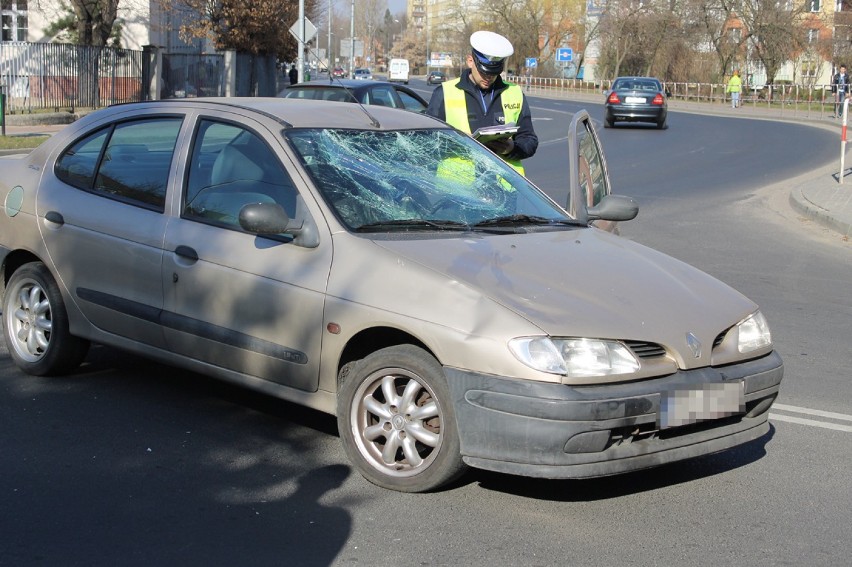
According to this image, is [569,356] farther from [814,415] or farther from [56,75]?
[56,75]

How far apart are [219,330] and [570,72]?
9877 centimetres

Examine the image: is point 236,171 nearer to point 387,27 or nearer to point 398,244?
point 398,244

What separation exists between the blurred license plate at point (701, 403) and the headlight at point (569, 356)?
0.24 meters

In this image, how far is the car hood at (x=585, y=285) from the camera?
4289mm

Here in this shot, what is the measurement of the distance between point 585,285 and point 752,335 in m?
0.81

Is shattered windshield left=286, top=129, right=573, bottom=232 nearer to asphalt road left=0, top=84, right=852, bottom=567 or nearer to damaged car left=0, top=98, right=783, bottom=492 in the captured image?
damaged car left=0, top=98, right=783, bottom=492

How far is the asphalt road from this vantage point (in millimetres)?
4000

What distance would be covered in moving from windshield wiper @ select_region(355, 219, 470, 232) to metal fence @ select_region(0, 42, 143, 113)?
2890cm

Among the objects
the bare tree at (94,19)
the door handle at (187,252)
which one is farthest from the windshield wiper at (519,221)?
the bare tree at (94,19)

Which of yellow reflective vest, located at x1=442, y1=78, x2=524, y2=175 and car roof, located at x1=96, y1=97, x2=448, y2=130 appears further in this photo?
yellow reflective vest, located at x1=442, y1=78, x2=524, y2=175

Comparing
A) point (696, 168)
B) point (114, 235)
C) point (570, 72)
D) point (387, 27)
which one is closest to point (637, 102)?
point (696, 168)

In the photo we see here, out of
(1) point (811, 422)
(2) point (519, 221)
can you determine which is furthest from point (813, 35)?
(2) point (519, 221)

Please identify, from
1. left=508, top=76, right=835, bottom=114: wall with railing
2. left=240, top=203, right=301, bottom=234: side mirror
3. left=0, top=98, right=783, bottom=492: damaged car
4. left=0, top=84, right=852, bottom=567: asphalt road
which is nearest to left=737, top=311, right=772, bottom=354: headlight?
left=0, top=98, right=783, bottom=492: damaged car

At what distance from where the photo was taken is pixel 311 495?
450cm
